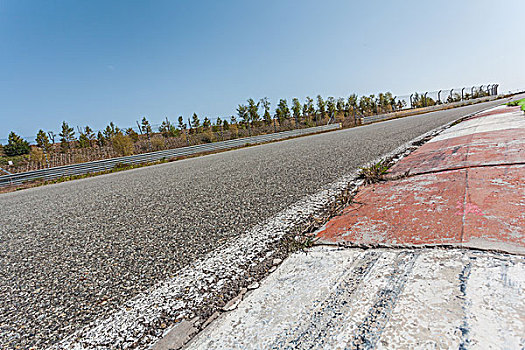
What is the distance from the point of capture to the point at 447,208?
140cm

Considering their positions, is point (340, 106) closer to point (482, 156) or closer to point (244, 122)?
point (244, 122)

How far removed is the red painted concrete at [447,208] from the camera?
1.12 metres

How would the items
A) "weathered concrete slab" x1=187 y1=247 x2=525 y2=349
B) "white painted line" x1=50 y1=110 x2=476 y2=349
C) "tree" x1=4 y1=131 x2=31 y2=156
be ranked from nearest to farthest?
1. "weathered concrete slab" x1=187 y1=247 x2=525 y2=349
2. "white painted line" x1=50 y1=110 x2=476 y2=349
3. "tree" x1=4 y1=131 x2=31 y2=156

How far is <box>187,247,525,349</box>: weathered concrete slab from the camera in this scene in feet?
2.21

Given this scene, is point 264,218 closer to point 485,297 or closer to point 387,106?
point 485,297

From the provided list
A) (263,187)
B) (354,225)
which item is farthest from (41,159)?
(354,225)

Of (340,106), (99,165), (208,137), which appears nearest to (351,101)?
(340,106)

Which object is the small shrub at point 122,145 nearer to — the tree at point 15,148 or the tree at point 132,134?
the tree at point 132,134

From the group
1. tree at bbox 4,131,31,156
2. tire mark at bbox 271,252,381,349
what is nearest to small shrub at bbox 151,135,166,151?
tire mark at bbox 271,252,381,349

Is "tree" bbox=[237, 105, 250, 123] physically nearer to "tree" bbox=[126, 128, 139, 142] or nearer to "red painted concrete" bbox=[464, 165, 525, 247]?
"tree" bbox=[126, 128, 139, 142]

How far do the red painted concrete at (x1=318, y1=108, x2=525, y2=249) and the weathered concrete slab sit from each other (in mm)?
158

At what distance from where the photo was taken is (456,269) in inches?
35.1

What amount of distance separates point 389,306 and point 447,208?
867 millimetres

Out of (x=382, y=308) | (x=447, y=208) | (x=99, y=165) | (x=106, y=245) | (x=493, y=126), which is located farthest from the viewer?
(x=99, y=165)
